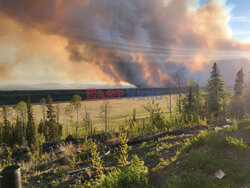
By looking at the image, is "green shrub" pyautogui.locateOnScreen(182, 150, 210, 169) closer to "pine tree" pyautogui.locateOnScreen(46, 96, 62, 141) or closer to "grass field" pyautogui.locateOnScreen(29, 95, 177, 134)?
"grass field" pyautogui.locateOnScreen(29, 95, 177, 134)

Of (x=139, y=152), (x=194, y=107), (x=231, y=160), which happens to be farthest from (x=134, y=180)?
(x=194, y=107)

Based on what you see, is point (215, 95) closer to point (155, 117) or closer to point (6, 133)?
point (155, 117)

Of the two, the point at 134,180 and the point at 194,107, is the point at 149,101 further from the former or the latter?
the point at 134,180

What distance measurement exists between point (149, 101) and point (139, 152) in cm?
601

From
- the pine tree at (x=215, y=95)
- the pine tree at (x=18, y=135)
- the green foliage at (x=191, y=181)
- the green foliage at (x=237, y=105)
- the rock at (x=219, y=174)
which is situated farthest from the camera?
the green foliage at (x=237, y=105)

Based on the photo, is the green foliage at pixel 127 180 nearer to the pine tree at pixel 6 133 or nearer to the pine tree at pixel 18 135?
the pine tree at pixel 18 135

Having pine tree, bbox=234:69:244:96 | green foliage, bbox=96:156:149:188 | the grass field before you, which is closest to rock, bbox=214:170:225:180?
green foliage, bbox=96:156:149:188

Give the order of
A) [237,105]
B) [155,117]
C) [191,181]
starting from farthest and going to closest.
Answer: [237,105]
[155,117]
[191,181]

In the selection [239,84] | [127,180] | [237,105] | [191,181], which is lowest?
[237,105]

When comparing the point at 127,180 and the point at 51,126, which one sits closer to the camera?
the point at 127,180

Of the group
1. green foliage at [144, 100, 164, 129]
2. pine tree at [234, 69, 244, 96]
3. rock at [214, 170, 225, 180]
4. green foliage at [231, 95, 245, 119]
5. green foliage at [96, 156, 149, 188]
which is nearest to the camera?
rock at [214, 170, 225, 180]

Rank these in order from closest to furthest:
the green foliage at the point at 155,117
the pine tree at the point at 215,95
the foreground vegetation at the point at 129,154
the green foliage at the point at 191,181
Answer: the green foliage at the point at 191,181 < the foreground vegetation at the point at 129,154 < the green foliage at the point at 155,117 < the pine tree at the point at 215,95

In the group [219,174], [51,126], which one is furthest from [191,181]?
[51,126]

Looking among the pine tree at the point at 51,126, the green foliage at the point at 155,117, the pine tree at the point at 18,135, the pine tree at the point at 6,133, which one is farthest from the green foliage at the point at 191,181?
the pine tree at the point at 6,133
